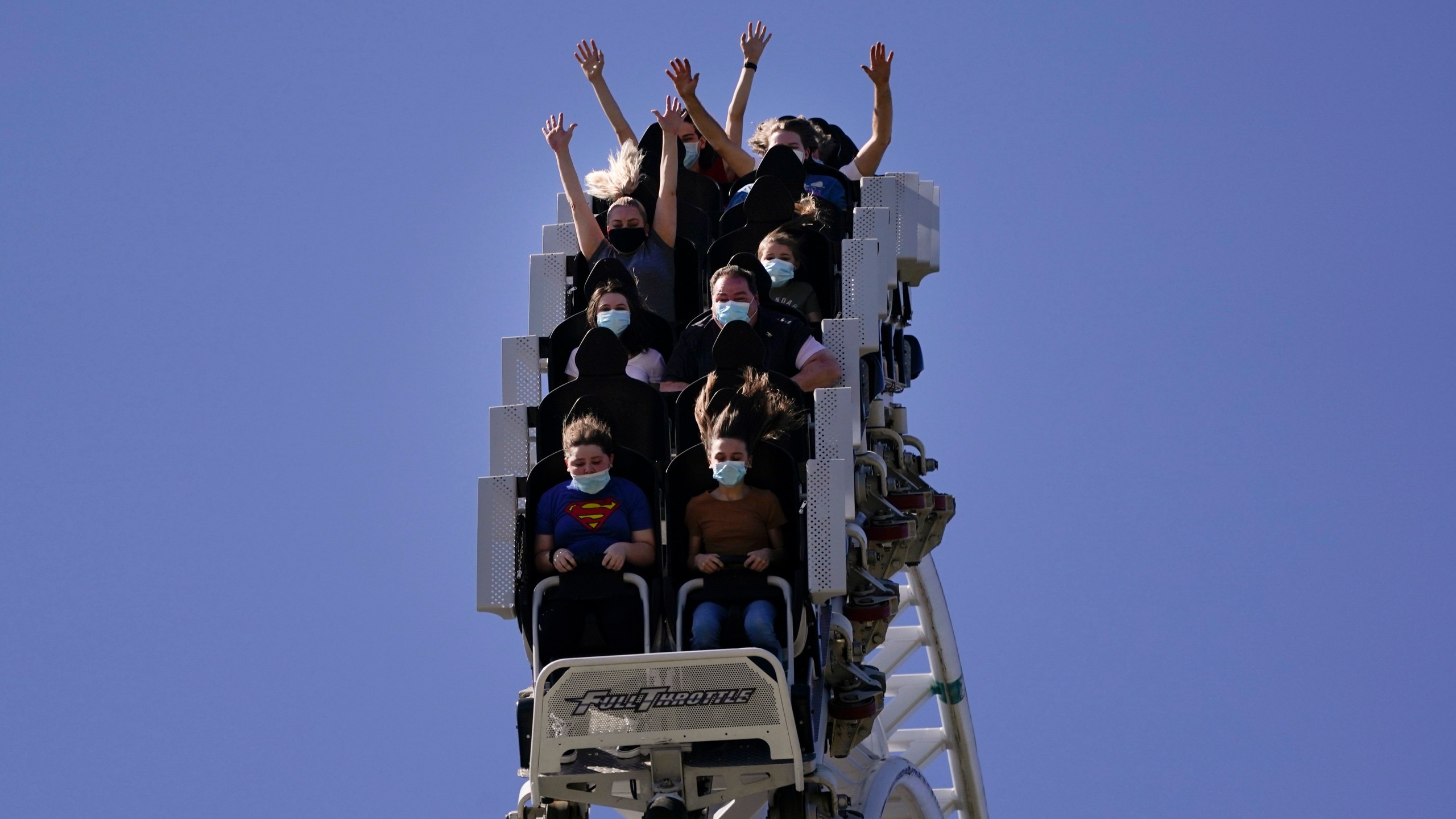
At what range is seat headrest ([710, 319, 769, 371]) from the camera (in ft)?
42.0

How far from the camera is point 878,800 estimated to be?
1703 centimetres

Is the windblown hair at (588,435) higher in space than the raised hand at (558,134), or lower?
lower

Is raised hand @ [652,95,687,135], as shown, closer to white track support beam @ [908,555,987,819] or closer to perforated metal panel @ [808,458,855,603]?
perforated metal panel @ [808,458,855,603]

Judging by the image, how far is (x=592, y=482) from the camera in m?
12.0

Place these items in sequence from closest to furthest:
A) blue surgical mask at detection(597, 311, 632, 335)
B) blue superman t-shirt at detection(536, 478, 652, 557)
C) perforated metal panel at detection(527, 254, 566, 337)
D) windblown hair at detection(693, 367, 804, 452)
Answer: blue superman t-shirt at detection(536, 478, 652, 557) → windblown hair at detection(693, 367, 804, 452) → blue surgical mask at detection(597, 311, 632, 335) → perforated metal panel at detection(527, 254, 566, 337)

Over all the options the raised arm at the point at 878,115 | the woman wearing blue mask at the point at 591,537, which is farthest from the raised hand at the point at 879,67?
the woman wearing blue mask at the point at 591,537

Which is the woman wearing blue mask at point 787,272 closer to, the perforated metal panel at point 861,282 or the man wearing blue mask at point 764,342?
the perforated metal panel at point 861,282

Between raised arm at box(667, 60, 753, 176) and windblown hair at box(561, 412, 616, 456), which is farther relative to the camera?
raised arm at box(667, 60, 753, 176)

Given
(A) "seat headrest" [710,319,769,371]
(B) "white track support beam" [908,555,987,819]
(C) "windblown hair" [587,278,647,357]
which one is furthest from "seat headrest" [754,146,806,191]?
(B) "white track support beam" [908,555,987,819]

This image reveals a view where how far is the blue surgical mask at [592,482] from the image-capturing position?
473 inches

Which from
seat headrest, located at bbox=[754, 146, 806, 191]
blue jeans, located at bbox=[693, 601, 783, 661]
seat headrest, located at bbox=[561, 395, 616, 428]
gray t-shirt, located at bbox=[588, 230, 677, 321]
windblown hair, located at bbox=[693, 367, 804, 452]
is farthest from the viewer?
seat headrest, located at bbox=[754, 146, 806, 191]

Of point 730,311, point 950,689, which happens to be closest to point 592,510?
point 730,311

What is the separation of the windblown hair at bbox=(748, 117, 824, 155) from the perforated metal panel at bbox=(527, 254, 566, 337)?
1404 mm

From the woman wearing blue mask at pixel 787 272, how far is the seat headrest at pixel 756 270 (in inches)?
14.8
